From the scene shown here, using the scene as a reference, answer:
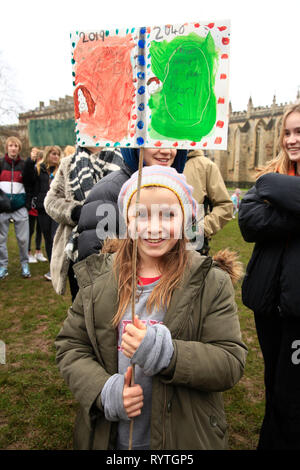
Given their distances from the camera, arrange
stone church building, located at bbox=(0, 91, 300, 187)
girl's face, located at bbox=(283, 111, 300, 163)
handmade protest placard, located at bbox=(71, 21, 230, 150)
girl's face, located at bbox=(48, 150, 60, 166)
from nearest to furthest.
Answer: handmade protest placard, located at bbox=(71, 21, 230, 150) < girl's face, located at bbox=(283, 111, 300, 163) < girl's face, located at bbox=(48, 150, 60, 166) < stone church building, located at bbox=(0, 91, 300, 187)

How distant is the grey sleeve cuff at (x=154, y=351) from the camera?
1.22m

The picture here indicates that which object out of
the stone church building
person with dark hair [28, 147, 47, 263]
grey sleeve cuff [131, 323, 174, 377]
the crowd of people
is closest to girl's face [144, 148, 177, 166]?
the crowd of people

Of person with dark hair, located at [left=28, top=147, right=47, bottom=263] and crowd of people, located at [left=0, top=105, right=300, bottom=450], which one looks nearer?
crowd of people, located at [left=0, top=105, right=300, bottom=450]

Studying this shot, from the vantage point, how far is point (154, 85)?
1252mm

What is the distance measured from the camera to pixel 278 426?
6.27 feet

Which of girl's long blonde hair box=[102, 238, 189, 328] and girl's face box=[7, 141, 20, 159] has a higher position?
girl's face box=[7, 141, 20, 159]

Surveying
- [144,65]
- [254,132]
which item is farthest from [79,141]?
[254,132]

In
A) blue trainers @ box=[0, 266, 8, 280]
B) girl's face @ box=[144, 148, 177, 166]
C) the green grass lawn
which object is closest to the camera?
girl's face @ box=[144, 148, 177, 166]

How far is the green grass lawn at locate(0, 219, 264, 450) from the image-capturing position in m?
2.46

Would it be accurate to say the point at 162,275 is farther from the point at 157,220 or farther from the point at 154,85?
the point at 154,85

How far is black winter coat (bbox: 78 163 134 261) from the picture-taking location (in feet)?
6.30

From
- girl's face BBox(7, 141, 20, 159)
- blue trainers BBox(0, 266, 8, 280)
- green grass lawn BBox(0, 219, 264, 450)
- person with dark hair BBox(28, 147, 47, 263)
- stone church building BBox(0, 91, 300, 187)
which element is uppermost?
stone church building BBox(0, 91, 300, 187)

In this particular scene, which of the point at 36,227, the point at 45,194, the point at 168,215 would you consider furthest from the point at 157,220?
the point at 36,227

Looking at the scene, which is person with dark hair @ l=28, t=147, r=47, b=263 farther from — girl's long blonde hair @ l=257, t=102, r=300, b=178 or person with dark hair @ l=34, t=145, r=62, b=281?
girl's long blonde hair @ l=257, t=102, r=300, b=178
